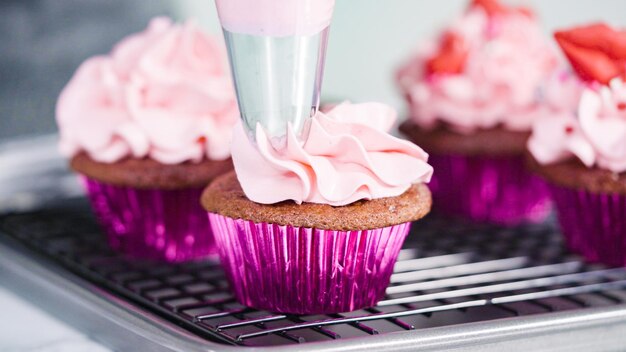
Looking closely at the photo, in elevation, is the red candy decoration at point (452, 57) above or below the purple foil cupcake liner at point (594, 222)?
above

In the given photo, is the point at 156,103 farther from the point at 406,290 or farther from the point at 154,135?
the point at 406,290

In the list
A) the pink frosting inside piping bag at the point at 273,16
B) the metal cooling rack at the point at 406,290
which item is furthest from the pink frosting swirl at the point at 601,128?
the pink frosting inside piping bag at the point at 273,16

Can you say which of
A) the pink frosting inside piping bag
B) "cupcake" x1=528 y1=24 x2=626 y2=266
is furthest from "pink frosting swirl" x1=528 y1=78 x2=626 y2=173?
the pink frosting inside piping bag

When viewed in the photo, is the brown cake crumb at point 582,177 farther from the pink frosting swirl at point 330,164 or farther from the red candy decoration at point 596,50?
the pink frosting swirl at point 330,164

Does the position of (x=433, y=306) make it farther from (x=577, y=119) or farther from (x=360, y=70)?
(x=360, y=70)

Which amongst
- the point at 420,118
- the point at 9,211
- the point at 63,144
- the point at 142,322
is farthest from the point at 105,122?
the point at 420,118

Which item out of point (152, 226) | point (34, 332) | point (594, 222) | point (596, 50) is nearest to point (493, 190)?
point (594, 222)

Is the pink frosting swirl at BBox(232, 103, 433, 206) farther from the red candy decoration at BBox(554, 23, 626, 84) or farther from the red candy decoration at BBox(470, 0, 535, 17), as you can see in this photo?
the red candy decoration at BBox(470, 0, 535, 17)

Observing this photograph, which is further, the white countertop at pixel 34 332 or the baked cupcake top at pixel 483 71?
the baked cupcake top at pixel 483 71
